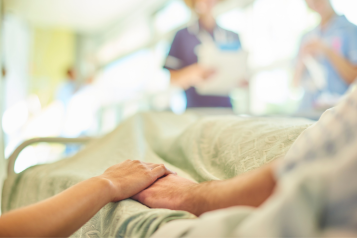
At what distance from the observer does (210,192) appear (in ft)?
Answer: 1.99

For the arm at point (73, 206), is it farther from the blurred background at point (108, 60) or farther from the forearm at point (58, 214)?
the blurred background at point (108, 60)

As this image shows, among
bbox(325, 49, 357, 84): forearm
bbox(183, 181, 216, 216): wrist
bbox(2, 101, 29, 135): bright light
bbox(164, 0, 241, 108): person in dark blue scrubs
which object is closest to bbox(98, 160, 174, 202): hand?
bbox(183, 181, 216, 216): wrist

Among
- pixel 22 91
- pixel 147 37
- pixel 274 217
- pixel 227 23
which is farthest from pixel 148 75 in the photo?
pixel 274 217

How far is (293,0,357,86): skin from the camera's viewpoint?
1.70m

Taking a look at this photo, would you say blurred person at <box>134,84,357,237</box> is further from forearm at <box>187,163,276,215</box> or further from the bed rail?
the bed rail

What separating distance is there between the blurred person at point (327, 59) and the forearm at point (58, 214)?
56.5 inches

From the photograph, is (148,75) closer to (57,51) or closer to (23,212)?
(57,51)

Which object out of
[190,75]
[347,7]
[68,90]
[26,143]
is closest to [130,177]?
[26,143]

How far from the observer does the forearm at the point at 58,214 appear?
1.71 feet

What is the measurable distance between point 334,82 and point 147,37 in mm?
3736

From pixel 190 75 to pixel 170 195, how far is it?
3.89ft

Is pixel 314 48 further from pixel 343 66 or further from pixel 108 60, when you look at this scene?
pixel 108 60

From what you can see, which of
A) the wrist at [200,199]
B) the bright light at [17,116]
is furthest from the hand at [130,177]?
the bright light at [17,116]

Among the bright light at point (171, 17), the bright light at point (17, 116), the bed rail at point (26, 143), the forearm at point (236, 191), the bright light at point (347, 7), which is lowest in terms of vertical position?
the bright light at point (17, 116)
